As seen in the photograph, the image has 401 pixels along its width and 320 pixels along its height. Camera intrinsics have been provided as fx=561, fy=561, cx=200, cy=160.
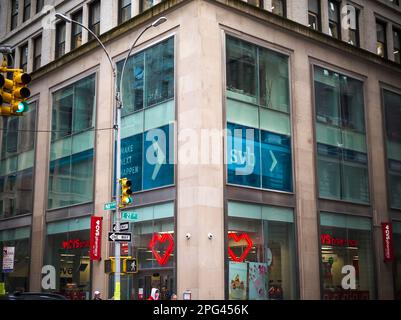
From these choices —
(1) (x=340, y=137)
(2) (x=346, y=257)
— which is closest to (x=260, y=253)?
(2) (x=346, y=257)

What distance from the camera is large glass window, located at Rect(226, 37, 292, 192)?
26859mm

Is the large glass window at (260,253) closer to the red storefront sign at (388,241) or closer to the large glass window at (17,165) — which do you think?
the red storefront sign at (388,241)

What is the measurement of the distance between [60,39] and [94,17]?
4.15 meters

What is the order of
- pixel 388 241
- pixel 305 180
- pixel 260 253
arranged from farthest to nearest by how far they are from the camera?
pixel 388 241 < pixel 305 180 < pixel 260 253

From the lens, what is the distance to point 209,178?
25141 millimetres

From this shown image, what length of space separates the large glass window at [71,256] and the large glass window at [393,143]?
1903 centimetres

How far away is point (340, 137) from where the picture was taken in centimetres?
3284

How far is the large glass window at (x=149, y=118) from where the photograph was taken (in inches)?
1065

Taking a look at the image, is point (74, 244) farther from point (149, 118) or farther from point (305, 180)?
point (305, 180)

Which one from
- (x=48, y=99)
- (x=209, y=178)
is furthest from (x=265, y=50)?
(x=48, y=99)

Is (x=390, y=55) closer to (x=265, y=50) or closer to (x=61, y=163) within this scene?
(x=265, y=50)

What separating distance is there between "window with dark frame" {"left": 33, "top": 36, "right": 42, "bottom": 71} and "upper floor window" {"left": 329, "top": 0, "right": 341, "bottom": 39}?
66.5 ft

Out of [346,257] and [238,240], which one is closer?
[238,240]
